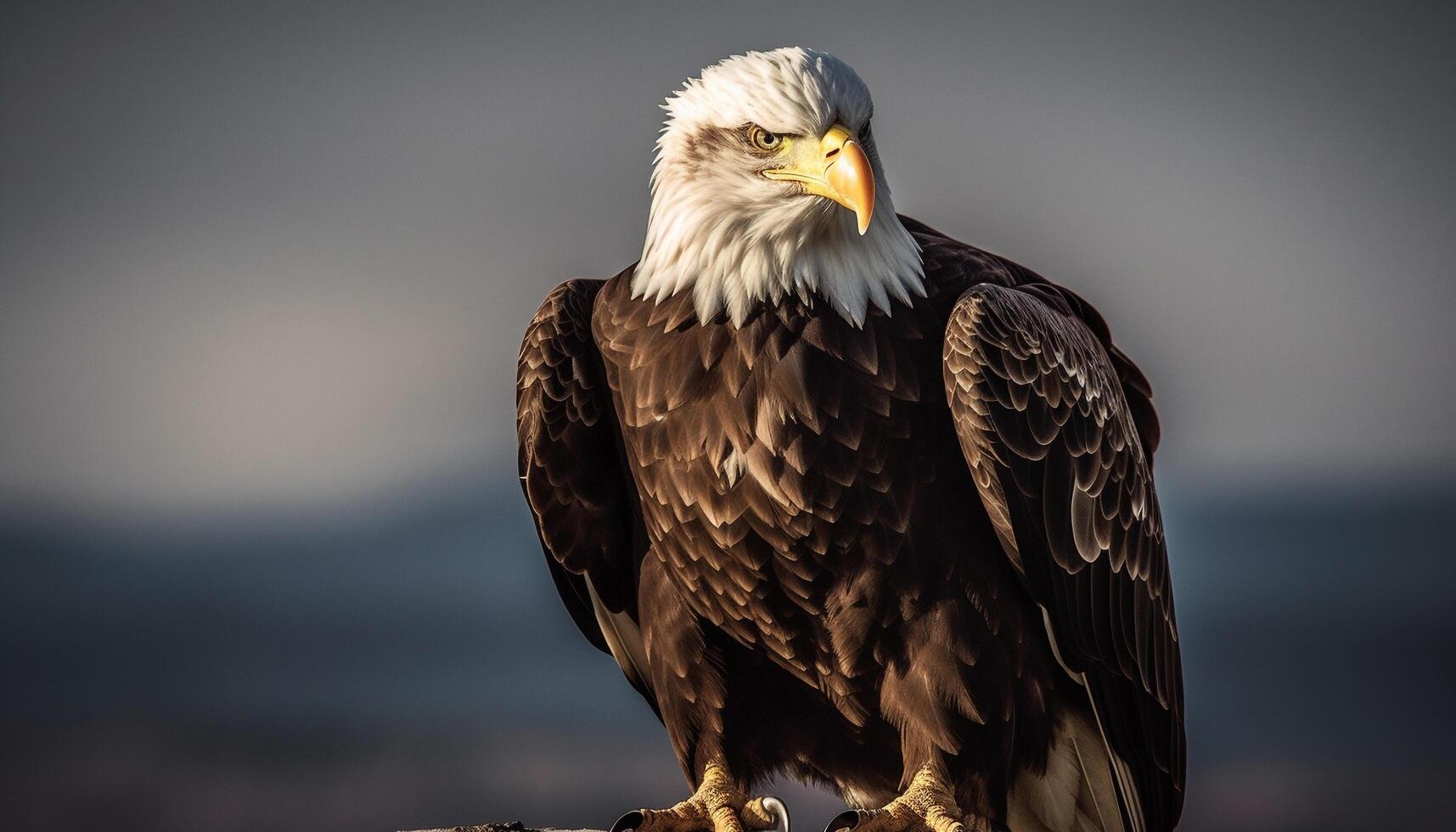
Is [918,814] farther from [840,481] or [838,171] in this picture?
[838,171]

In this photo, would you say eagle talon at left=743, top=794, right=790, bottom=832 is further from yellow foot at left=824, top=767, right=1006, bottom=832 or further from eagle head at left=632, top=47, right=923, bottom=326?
eagle head at left=632, top=47, right=923, bottom=326

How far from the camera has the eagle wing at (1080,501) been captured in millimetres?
2924

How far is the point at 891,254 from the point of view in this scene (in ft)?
9.85

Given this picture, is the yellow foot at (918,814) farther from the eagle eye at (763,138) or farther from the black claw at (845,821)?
the eagle eye at (763,138)

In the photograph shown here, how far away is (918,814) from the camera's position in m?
2.90

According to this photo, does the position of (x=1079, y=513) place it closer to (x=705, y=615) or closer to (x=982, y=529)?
(x=982, y=529)

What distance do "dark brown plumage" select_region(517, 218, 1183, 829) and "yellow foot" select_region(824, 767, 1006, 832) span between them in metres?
0.07

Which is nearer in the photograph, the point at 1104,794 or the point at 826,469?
the point at 826,469

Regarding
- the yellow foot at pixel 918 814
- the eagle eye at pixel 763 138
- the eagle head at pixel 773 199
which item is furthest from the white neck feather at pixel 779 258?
the yellow foot at pixel 918 814

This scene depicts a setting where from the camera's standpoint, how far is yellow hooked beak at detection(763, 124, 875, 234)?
2.64 metres

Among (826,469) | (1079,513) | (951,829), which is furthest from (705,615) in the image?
(1079,513)

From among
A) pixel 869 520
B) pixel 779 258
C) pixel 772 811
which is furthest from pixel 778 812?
pixel 779 258

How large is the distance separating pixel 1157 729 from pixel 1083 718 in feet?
0.81

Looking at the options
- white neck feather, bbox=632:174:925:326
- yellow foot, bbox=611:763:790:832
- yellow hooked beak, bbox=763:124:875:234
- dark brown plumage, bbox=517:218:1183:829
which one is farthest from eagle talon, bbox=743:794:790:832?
yellow hooked beak, bbox=763:124:875:234
